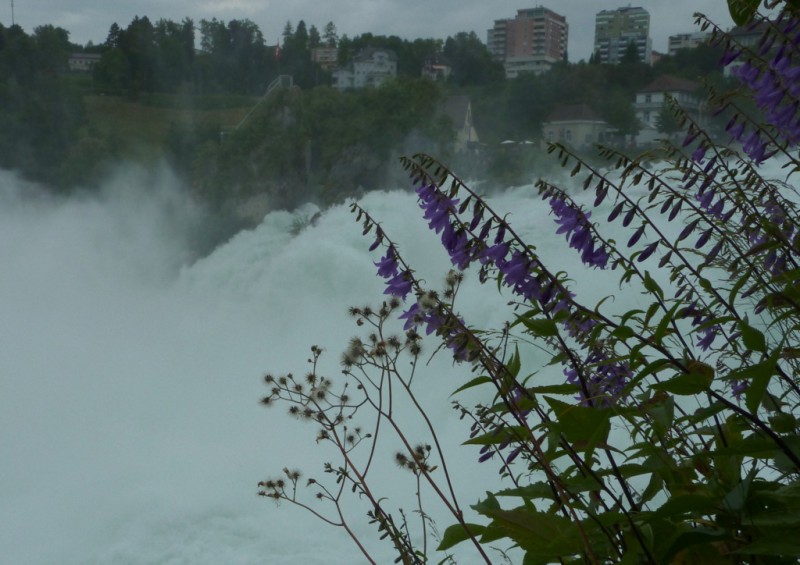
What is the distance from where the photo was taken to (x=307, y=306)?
6.78 metres

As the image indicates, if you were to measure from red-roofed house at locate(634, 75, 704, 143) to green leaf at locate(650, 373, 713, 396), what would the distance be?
1.79 meters

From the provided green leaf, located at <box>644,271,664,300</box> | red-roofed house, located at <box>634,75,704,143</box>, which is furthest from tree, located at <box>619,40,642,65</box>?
green leaf, located at <box>644,271,664,300</box>

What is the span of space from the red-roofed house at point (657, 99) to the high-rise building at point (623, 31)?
19 centimetres

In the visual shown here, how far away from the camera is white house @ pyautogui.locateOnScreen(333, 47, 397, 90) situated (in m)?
6.21

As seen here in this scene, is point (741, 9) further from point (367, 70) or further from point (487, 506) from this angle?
point (367, 70)

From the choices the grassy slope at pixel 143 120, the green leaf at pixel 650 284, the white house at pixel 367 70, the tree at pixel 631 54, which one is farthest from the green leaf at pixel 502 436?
the grassy slope at pixel 143 120

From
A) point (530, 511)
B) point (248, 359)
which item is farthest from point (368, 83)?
point (530, 511)

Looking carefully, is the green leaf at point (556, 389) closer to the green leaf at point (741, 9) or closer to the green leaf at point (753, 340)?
the green leaf at point (753, 340)

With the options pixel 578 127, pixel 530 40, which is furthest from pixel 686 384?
pixel 530 40

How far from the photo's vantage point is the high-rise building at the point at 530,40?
4484mm

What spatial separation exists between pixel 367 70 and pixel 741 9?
5.84 m

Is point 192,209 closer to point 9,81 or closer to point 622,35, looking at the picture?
point 9,81

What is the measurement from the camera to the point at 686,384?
0.46m

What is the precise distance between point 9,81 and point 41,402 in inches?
138
